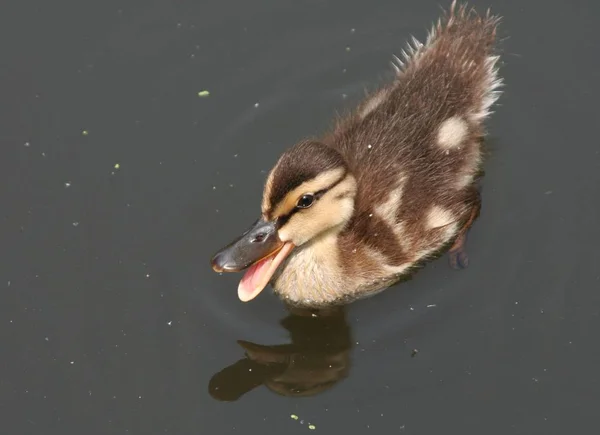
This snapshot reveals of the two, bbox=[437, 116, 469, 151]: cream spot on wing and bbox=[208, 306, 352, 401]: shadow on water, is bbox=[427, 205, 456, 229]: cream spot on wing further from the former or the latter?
bbox=[208, 306, 352, 401]: shadow on water

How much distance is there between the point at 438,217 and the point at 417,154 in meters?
0.33

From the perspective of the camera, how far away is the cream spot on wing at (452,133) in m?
4.83

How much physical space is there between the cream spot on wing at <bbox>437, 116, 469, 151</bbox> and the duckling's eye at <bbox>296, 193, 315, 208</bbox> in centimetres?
74

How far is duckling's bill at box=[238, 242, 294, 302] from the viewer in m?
4.59

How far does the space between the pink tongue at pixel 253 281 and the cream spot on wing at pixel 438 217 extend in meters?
0.77

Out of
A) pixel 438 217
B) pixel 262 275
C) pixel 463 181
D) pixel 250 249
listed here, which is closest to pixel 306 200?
pixel 250 249

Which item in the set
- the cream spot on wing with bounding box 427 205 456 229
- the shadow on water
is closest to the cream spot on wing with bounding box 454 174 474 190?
the cream spot on wing with bounding box 427 205 456 229

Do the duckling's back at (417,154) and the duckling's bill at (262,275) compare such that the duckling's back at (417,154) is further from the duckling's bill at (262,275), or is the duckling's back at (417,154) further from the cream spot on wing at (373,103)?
the duckling's bill at (262,275)

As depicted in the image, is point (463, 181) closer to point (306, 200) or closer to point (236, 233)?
point (306, 200)

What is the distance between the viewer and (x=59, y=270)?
5.02 m

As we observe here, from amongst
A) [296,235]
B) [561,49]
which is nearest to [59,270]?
[296,235]

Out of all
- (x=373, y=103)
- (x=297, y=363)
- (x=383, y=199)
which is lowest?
(x=297, y=363)

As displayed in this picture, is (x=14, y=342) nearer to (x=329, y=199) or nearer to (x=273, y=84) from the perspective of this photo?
(x=329, y=199)

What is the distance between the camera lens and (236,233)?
16.8 ft
